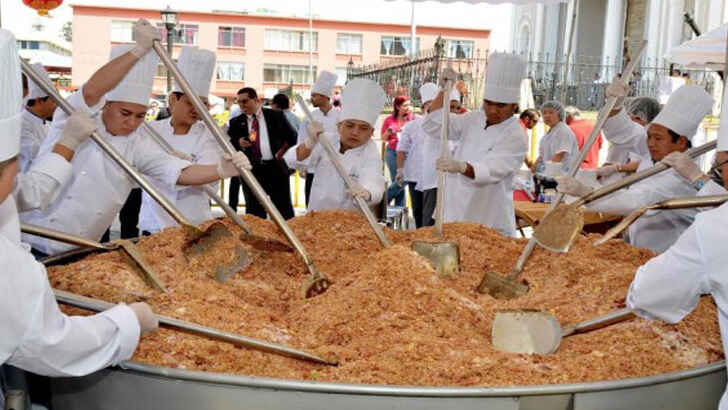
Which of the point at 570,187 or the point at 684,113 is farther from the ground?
the point at 684,113

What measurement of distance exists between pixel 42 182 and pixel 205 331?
2.88 feet

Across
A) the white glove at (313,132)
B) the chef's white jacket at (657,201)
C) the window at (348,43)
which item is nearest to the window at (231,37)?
the window at (348,43)

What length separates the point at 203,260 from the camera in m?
2.12

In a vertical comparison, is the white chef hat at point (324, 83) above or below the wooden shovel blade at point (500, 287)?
above

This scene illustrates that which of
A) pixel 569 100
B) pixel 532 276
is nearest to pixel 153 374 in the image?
pixel 532 276

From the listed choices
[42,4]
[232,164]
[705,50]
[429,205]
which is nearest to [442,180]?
[232,164]

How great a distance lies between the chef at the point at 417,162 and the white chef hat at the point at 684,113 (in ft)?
7.77

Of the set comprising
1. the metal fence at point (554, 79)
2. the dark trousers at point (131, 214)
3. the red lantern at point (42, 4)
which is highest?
the red lantern at point (42, 4)

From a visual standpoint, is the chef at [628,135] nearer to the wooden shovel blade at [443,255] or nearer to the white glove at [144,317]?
the wooden shovel blade at [443,255]

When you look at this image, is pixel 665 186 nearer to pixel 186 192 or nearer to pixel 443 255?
pixel 443 255

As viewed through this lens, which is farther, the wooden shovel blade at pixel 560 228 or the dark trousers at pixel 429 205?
the dark trousers at pixel 429 205

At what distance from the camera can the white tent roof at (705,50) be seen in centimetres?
598

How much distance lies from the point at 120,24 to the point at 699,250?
31.6 m

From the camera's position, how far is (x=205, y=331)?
1328mm
